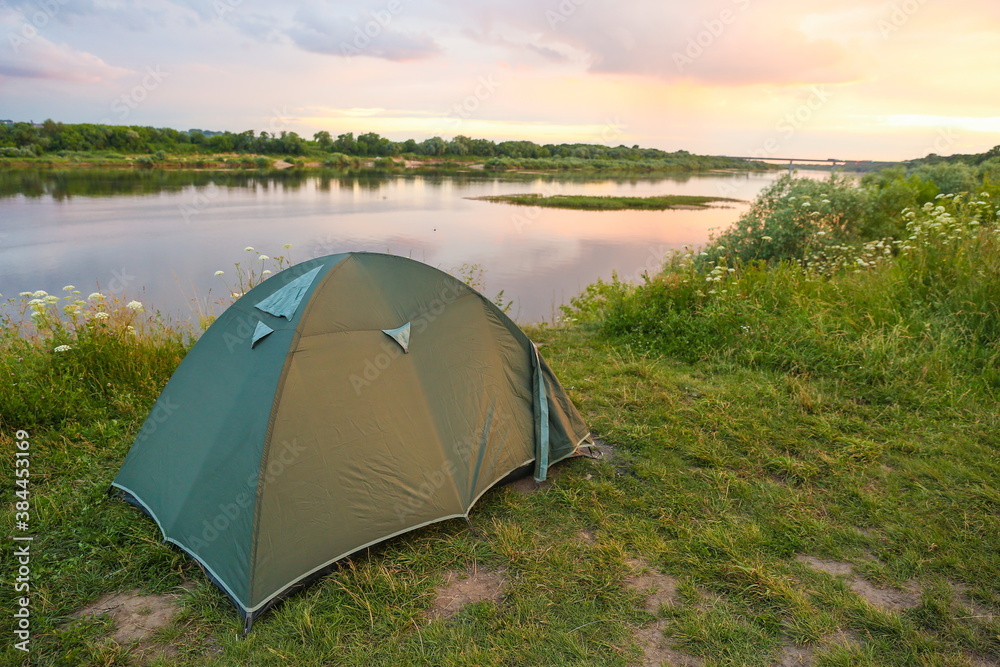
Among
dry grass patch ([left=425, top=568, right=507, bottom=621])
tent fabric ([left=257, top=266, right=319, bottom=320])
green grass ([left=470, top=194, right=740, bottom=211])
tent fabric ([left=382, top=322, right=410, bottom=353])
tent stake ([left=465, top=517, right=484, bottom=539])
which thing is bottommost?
dry grass patch ([left=425, top=568, right=507, bottom=621])

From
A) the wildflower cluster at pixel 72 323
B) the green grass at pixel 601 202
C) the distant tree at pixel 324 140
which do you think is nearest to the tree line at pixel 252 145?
the distant tree at pixel 324 140

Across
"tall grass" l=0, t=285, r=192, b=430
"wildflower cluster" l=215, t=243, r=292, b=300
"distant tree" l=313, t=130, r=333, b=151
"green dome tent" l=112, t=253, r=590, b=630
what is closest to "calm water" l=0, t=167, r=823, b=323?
"wildflower cluster" l=215, t=243, r=292, b=300

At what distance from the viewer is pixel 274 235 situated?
1917 cm

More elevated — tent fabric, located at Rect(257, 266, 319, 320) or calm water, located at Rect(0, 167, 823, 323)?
tent fabric, located at Rect(257, 266, 319, 320)

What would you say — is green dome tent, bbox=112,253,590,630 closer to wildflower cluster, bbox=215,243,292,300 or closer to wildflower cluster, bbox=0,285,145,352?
wildflower cluster, bbox=215,243,292,300

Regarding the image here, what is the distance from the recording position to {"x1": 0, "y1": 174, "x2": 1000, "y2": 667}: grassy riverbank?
8.10 ft

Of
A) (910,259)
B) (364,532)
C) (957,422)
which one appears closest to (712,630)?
(364,532)

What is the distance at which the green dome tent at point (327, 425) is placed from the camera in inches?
106

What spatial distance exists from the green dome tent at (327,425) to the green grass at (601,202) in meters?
27.6

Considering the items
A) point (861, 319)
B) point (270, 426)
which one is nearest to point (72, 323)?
point (270, 426)

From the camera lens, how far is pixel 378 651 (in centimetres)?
240

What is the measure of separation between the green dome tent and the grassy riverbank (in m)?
0.22

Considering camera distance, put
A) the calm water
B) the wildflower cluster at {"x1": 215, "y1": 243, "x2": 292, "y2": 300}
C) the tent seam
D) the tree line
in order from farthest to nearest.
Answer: the tree line → the calm water → the wildflower cluster at {"x1": 215, "y1": 243, "x2": 292, "y2": 300} → the tent seam

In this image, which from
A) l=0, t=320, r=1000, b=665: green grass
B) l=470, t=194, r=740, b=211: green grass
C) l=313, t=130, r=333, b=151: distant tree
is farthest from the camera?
l=313, t=130, r=333, b=151: distant tree
